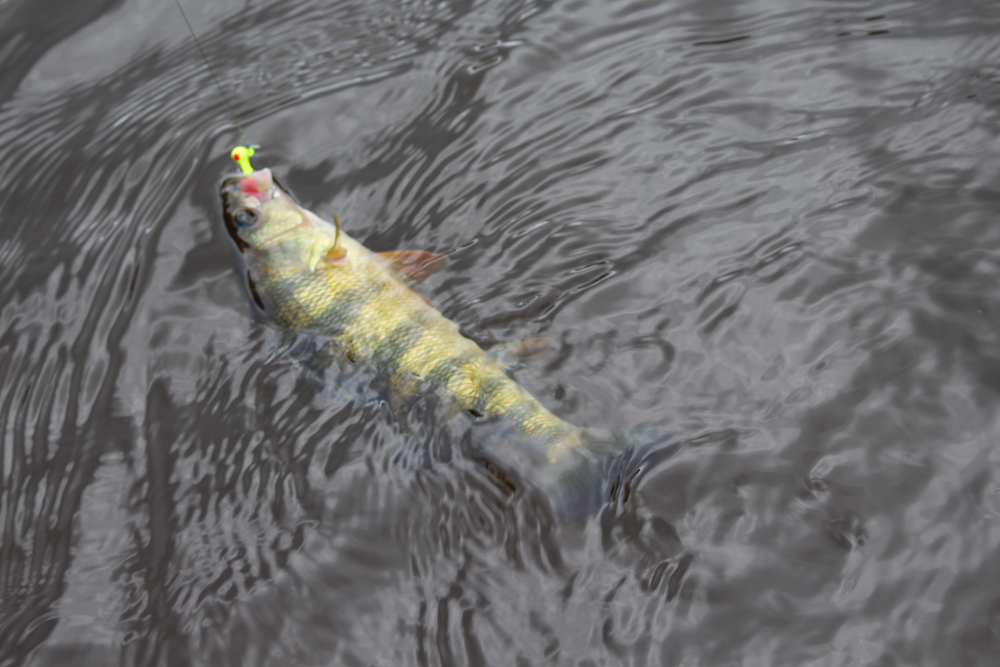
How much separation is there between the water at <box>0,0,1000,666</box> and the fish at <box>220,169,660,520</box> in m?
0.14

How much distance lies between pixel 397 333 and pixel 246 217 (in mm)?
1091

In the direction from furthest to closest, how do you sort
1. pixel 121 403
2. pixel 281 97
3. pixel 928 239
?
pixel 281 97 → pixel 121 403 → pixel 928 239

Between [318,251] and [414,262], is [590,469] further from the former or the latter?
[318,251]

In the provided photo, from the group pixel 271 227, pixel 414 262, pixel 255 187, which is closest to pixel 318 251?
pixel 271 227

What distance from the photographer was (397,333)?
10.6ft

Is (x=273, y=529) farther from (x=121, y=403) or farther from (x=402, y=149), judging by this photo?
(x=402, y=149)

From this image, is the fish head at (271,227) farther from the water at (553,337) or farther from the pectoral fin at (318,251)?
the water at (553,337)

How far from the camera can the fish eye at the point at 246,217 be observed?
3.76 meters

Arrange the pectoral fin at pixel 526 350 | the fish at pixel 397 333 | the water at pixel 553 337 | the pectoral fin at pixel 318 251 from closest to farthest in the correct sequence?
the water at pixel 553 337, the fish at pixel 397 333, the pectoral fin at pixel 526 350, the pectoral fin at pixel 318 251

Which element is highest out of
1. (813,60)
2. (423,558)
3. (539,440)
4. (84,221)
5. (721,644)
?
(84,221)

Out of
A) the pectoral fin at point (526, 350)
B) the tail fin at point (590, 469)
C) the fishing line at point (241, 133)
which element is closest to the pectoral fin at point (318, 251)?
the fishing line at point (241, 133)

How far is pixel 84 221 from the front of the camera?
4445 mm

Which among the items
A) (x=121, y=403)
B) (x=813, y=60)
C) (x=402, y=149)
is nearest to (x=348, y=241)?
(x=402, y=149)

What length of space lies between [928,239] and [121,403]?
350 centimetres
